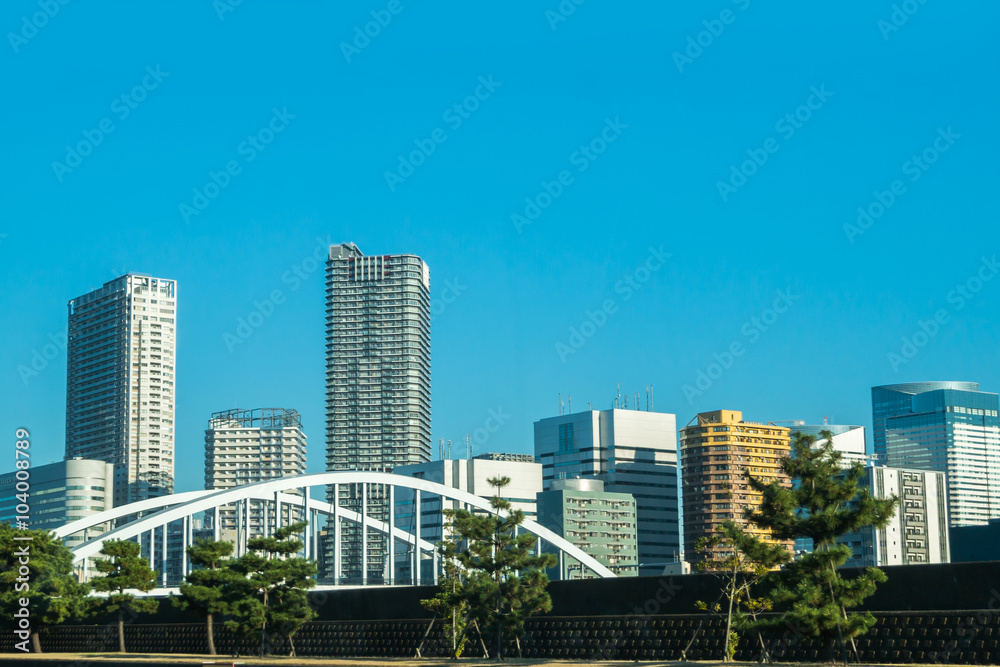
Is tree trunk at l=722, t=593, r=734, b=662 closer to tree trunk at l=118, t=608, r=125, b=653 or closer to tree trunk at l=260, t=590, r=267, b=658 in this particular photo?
tree trunk at l=260, t=590, r=267, b=658

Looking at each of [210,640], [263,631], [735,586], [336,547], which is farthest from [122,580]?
[735,586]

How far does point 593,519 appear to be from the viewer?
178625 mm

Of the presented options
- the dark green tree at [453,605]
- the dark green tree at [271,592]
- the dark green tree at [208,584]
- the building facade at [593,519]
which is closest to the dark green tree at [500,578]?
the dark green tree at [453,605]

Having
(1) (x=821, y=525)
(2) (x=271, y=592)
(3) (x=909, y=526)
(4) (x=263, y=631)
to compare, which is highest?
(1) (x=821, y=525)

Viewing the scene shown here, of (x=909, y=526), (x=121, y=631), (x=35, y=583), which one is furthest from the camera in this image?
(x=909, y=526)

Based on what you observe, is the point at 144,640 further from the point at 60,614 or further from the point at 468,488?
the point at 468,488

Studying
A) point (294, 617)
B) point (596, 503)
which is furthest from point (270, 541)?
point (596, 503)

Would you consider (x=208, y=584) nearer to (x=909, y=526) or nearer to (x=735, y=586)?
(x=735, y=586)

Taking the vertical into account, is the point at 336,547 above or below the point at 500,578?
below

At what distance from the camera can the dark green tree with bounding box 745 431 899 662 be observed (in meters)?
26.3

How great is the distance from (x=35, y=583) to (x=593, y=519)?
5288 inches

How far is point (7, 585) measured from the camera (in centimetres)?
4903

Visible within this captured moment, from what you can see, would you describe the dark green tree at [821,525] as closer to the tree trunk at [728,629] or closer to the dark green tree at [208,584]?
the tree trunk at [728,629]

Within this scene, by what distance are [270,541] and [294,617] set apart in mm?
3035
